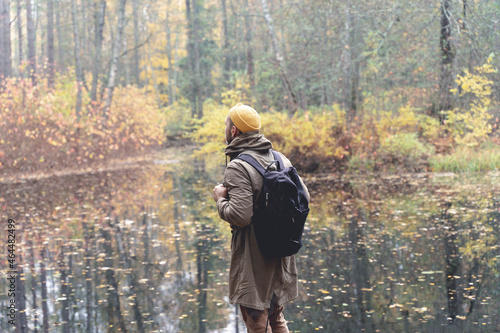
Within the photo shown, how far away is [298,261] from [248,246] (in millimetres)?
4027

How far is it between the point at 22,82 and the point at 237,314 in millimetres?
15974

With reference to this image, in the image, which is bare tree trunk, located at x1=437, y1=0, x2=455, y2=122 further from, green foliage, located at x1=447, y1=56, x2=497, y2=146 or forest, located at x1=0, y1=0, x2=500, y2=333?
green foliage, located at x1=447, y1=56, x2=497, y2=146

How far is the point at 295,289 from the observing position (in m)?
3.70

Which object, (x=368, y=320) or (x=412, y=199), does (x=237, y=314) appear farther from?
(x=412, y=199)

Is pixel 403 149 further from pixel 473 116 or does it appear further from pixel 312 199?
pixel 312 199

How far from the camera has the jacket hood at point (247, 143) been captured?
365 cm

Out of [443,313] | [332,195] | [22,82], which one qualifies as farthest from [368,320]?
[22,82]

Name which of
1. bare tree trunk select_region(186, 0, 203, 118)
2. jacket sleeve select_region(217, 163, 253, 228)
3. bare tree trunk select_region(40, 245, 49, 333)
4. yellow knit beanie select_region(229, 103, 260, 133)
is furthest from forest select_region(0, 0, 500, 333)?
bare tree trunk select_region(186, 0, 203, 118)

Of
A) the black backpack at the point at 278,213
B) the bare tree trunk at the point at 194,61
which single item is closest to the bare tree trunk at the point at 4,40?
the bare tree trunk at the point at 194,61

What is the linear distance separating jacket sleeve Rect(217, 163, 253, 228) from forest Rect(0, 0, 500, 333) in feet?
6.22

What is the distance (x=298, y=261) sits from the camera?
24.3 ft

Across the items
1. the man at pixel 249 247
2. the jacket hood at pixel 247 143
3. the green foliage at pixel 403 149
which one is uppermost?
the jacket hood at pixel 247 143

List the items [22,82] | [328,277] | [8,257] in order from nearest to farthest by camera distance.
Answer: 1. [328,277]
2. [8,257]
3. [22,82]

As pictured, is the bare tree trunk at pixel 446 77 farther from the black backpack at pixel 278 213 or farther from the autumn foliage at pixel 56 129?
the black backpack at pixel 278 213
